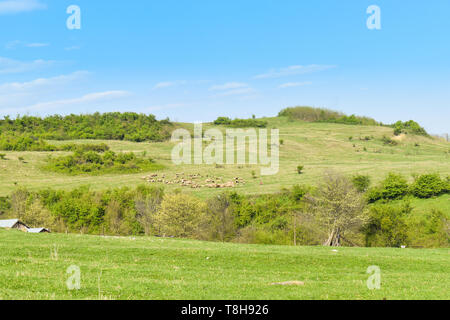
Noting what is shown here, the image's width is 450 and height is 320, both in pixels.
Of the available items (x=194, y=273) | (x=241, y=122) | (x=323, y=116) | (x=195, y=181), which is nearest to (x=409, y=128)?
(x=323, y=116)

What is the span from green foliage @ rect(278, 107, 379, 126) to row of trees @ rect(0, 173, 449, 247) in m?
110

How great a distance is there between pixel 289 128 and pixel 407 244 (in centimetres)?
11081

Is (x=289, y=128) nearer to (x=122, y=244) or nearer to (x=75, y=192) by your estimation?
(x=75, y=192)

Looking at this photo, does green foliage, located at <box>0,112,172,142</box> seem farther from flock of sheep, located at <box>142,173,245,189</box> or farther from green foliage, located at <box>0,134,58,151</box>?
flock of sheep, located at <box>142,173,245,189</box>

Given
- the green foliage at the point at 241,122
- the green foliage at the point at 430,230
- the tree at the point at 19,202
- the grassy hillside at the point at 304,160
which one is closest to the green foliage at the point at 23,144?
the grassy hillside at the point at 304,160

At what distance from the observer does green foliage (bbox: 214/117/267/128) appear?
6845 inches

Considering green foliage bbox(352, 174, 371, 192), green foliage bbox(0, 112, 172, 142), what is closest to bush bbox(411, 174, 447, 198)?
green foliage bbox(352, 174, 371, 192)

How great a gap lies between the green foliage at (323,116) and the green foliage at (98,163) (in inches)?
3688

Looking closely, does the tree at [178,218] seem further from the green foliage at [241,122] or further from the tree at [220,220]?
the green foliage at [241,122]

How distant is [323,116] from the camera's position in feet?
625

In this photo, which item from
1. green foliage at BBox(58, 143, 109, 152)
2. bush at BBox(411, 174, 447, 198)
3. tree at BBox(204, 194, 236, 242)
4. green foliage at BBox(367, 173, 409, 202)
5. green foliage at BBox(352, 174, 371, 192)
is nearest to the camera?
tree at BBox(204, 194, 236, 242)

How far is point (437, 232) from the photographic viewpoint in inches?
2450

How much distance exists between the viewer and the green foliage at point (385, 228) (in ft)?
202
